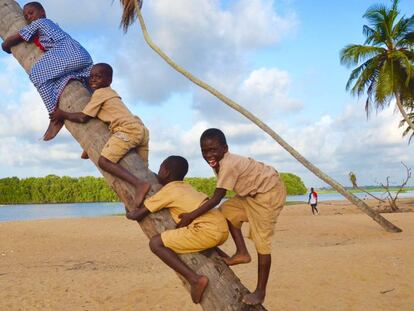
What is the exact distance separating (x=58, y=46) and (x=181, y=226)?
4.65ft

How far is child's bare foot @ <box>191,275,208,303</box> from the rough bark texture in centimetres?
3

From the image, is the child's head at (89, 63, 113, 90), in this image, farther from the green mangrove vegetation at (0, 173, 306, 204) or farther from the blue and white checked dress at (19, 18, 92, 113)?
the green mangrove vegetation at (0, 173, 306, 204)

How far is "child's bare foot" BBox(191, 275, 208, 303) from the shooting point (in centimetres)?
251

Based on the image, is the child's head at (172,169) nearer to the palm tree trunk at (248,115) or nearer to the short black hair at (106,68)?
the short black hair at (106,68)

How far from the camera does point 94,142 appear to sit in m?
2.78

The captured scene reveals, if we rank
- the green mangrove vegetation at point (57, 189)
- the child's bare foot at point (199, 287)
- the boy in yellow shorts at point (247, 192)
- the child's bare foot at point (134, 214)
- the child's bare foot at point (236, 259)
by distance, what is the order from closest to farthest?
1. the child's bare foot at point (199, 287)
2. the child's bare foot at point (134, 214)
3. the child's bare foot at point (236, 259)
4. the boy in yellow shorts at point (247, 192)
5. the green mangrove vegetation at point (57, 189)

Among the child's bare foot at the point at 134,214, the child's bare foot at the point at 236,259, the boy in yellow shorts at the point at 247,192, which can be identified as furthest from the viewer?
the boy in yellow shorts at the point at 247,192

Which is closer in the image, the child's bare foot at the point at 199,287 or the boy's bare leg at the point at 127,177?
the child's bare foot at the point at 199,287

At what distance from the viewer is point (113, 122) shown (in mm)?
2945

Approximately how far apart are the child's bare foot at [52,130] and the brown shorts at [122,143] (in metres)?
0.44

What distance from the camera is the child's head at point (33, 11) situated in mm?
3146

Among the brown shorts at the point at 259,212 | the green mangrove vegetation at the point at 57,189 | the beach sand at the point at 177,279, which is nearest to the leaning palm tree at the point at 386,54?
the beach sand at the point at 177,279

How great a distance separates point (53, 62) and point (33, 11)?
465mm

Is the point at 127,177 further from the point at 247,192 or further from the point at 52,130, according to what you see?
the point at 247,192
